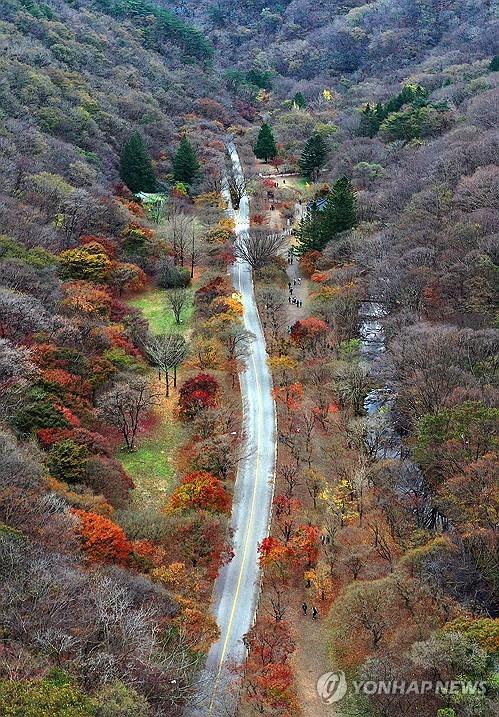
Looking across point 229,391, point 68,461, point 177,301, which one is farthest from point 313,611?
point 177,301

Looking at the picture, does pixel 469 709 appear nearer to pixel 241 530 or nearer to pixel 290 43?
pixel 241 530

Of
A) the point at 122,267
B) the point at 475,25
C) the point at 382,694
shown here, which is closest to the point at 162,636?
the point at 382,694

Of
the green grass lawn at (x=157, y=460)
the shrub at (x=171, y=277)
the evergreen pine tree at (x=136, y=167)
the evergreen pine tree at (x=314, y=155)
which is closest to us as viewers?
the green grass lawn at (x=157, y=460)

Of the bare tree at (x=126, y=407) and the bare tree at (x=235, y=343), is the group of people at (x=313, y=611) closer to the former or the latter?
the bare tree at (x=126, y=407)

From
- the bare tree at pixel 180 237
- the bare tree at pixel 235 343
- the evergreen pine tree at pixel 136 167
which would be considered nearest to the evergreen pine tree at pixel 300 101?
the evergreen pine tree at pixel 136 167

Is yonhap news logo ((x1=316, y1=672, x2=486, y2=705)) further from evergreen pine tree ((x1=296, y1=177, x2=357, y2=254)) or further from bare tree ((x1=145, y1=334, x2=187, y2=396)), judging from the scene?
evergreen pine tree ((x1=296, y1=177, x2=357, y2=254))

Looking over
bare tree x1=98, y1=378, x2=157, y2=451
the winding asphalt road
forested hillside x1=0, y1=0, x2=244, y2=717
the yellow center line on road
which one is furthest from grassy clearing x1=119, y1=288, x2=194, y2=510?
the yellow center line on road
